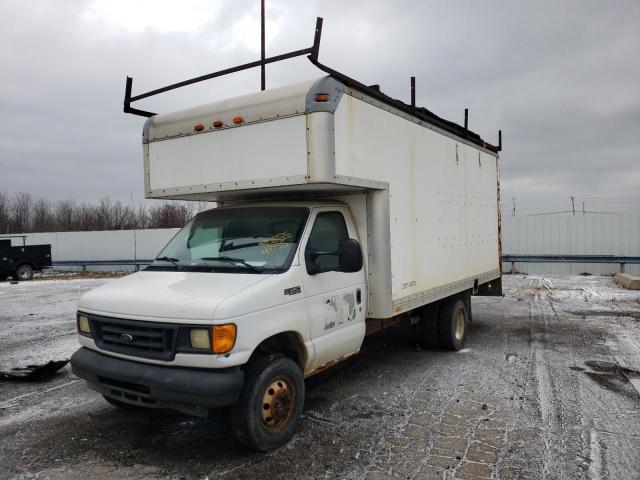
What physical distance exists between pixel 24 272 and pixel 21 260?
1.82ft

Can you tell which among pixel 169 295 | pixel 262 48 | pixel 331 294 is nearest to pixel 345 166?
pixel 331 294

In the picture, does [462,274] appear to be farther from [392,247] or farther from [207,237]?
[207,237]

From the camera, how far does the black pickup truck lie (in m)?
21.2

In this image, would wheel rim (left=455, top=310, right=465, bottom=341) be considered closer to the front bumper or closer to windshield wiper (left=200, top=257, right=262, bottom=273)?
windshield wiper (left=200, top=257, right=262, bottom=273)

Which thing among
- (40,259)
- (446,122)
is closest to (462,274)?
(446,122)

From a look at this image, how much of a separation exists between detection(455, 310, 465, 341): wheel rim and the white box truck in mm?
1186

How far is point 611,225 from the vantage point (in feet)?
61.7

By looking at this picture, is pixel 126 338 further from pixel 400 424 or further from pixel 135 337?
pixel 400 424

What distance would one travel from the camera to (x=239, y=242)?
4773mm

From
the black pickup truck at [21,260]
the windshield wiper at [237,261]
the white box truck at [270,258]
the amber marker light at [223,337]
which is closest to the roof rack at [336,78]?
the white box truck at [270,258]

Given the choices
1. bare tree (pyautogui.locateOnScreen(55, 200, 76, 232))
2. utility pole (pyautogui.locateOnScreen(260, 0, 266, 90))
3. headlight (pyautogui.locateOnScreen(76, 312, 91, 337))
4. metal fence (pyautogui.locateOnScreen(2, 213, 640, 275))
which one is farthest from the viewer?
bare tree (pyautogui.locateOnScreen(55, 200, 76, 232))

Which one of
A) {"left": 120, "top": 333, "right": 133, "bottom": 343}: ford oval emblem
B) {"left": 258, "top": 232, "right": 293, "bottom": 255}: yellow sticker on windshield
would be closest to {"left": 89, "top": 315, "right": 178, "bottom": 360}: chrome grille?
{"left": 120, "top": 333, "right": 133, "bottom": 343}: ford oval emblem

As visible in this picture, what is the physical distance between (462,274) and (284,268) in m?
3.92

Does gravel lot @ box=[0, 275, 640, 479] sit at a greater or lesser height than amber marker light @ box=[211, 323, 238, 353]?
lesser
